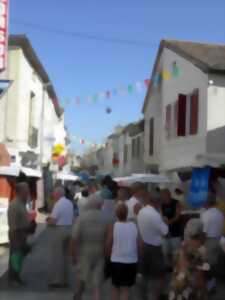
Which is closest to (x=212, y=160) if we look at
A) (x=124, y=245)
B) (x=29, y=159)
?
(x=124, y=245)

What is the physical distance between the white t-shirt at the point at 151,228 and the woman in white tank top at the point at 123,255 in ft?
2.58

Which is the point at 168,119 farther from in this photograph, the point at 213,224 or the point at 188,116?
the point at 213,224

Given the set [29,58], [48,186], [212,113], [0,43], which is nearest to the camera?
[0,43]

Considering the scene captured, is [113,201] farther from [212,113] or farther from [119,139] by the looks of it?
[119,139]

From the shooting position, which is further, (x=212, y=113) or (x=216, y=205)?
(x=212, y=113)

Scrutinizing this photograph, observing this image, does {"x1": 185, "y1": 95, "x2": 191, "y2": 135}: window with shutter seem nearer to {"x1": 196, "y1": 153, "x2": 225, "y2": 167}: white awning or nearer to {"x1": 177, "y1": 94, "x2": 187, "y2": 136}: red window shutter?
{"x1": 177, "y1": 94, "x2": 187, "y2": 136}: red window shutter

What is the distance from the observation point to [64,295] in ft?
31.3

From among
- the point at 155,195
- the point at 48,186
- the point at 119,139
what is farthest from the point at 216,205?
the point at 119,139

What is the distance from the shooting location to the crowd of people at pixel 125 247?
628 cm

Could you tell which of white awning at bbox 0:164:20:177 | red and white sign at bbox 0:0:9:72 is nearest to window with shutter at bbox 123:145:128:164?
red and white sign at bbox 0:0:9:72

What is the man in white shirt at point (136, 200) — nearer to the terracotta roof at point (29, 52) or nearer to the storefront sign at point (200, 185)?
the storefront sign at point (200, 185)

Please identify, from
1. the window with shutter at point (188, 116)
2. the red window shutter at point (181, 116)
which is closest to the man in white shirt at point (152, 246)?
the window with shutter at point (188, 116)

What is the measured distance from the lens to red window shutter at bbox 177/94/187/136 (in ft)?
73.7

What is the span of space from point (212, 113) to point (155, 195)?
1160 cm
